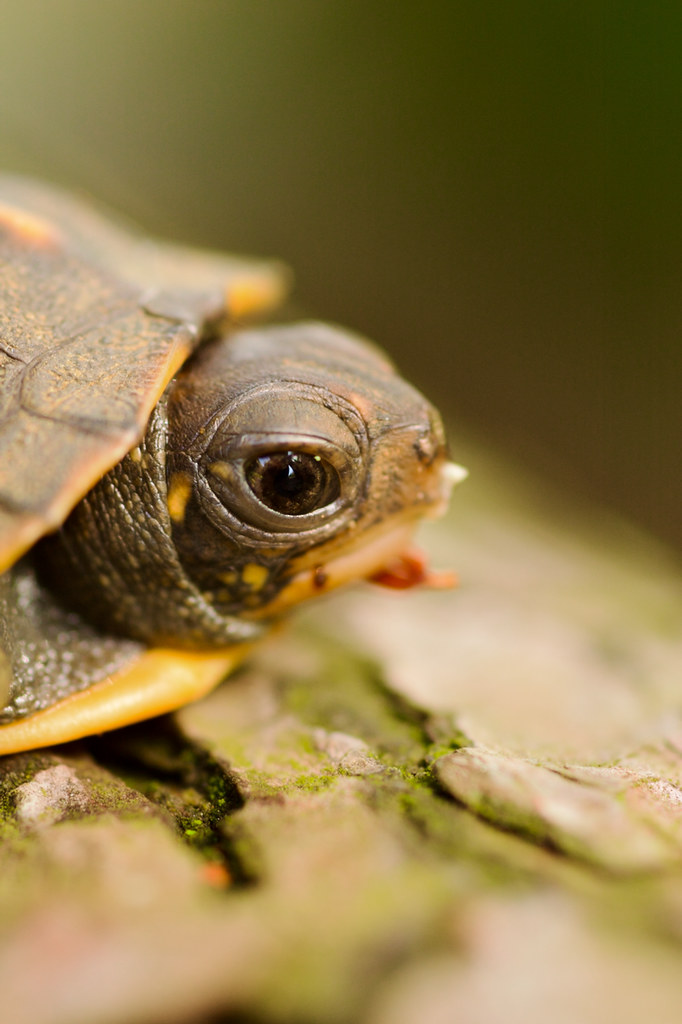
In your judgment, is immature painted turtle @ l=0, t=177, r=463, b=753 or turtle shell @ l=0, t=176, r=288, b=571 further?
immature painted turtle @ l=0, t=177, r=463, b=753

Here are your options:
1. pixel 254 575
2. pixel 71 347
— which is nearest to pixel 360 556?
pixel 254 575

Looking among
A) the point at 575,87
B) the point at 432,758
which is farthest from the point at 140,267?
the point at 575,87

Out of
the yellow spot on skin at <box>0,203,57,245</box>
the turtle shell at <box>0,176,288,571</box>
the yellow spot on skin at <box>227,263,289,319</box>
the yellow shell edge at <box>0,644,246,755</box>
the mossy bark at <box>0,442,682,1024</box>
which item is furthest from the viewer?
the yellow spot on skin at <box>227,263,289,319</box>

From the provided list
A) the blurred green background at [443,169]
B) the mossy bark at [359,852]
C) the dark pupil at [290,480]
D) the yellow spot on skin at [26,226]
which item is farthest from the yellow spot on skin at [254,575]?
the blurred green background at [443,169]

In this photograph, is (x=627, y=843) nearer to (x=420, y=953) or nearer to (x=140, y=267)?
(x=420, y=953)

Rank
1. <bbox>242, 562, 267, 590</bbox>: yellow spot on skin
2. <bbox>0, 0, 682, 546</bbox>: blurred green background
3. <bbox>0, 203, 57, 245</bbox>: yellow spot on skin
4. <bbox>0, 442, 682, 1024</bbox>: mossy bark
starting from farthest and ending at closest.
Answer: <bbox>0, 0, 682, 546</bbox>: blurred green background → <bbox>0, 203, 57, 245</bbox>: yellow spot on skin → <bbox>242, 562, 267, 590</bbox>: yellow spot on skin → <bbox>0, 442, 682, 1024</bbox>: mossy bark

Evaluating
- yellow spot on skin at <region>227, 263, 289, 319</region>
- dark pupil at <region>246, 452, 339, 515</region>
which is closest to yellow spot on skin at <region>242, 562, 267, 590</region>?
dark pupil at <region>246, 452, 339, 515</region>

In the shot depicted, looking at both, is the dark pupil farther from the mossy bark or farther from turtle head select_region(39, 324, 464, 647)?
the mossy bark
